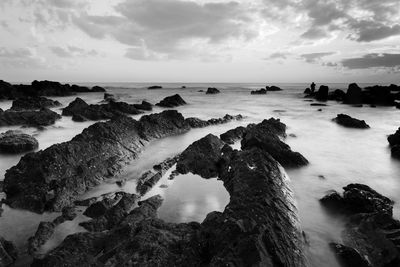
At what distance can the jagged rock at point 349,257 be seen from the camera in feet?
13.8

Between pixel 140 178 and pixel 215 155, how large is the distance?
2.13 meters

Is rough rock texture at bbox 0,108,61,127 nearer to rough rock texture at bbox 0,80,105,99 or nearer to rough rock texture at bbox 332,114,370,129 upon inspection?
rough rock texture at bbox 332,114,370,129

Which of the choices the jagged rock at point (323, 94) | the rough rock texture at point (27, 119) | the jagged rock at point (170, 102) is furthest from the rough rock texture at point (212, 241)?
the jagged rock at point (323, 94)

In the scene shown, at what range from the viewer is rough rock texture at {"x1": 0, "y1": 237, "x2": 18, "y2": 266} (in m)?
3.92

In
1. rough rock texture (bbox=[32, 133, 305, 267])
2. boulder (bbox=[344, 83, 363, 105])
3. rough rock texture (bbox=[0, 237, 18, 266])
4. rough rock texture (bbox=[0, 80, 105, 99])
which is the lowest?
rough rock texture (bbox=[0, 80, 105, 99])

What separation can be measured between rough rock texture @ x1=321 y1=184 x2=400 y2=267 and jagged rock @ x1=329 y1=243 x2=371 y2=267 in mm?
31

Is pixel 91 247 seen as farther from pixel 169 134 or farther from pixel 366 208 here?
pixel 169 134

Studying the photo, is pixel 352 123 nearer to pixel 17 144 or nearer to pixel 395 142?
pixel 395 142

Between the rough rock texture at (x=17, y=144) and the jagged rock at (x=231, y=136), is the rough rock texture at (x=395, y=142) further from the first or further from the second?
the rough rock texture at (x=17, y=144)

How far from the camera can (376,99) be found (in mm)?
33562

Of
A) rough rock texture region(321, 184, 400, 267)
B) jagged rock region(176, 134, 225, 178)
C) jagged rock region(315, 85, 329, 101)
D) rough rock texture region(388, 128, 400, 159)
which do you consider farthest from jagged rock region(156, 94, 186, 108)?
rough rock texture region(321, 184, 400, 267)

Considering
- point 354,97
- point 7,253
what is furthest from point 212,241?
point 354,97

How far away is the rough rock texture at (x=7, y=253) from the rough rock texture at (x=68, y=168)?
135cm

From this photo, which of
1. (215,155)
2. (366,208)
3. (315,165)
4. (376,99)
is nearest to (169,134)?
(215,155)
